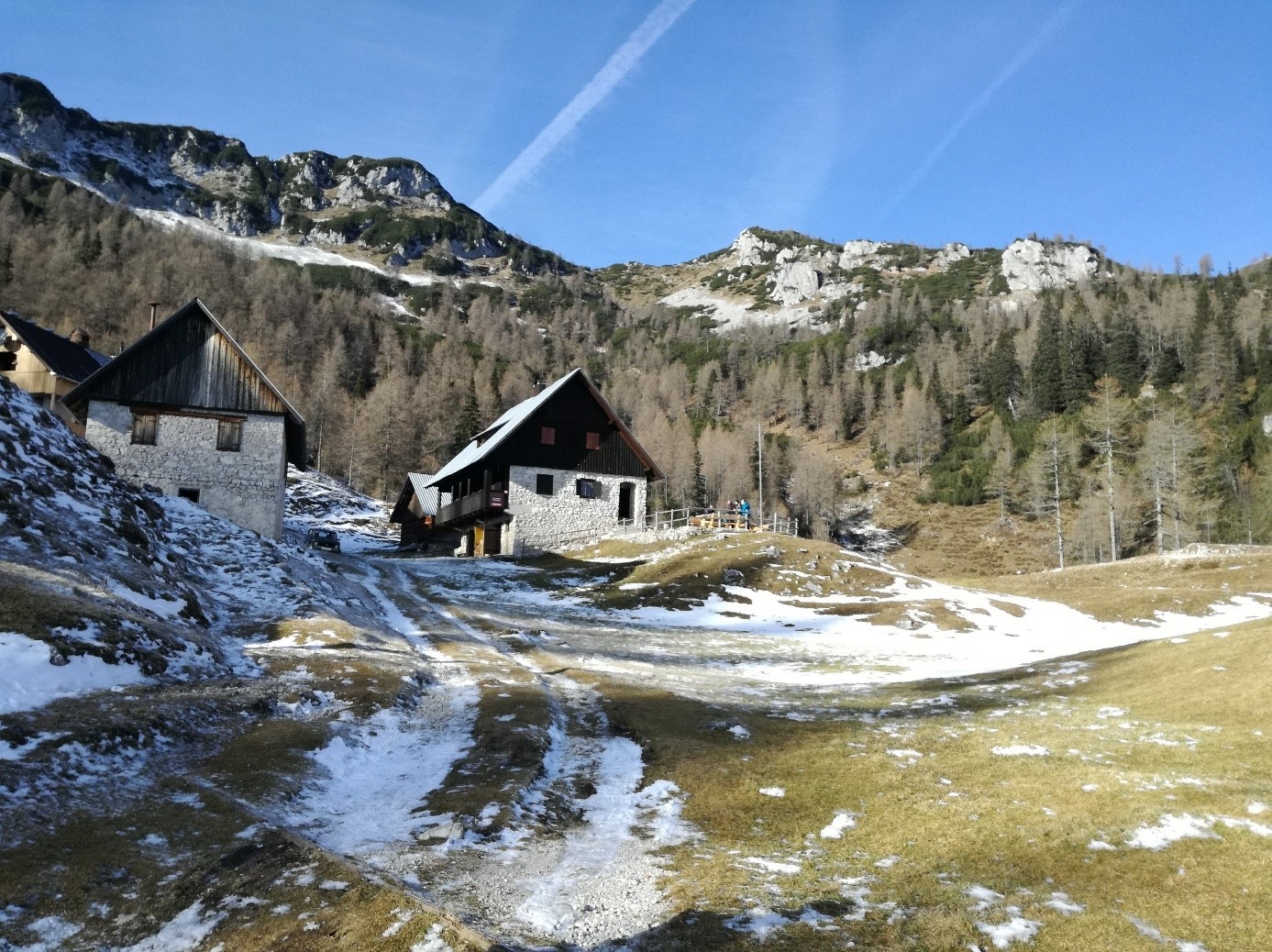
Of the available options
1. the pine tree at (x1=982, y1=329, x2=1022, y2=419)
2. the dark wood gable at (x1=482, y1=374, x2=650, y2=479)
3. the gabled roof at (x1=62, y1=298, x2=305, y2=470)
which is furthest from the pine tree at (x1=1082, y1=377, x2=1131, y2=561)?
the gabled roof at (x1=62, y1=298, x2=305, y2=470)

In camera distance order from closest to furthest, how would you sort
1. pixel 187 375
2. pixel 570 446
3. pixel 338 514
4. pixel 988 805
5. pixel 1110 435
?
pixel 988 805, pixel 187 375, pixel 570 446, pixel 1110 435, pixel 338 514

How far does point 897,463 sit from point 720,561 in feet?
311

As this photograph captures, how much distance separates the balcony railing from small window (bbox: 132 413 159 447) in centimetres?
2197

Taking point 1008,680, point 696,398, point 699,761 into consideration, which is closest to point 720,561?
point 1008,680

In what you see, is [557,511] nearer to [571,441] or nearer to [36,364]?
[571,441]

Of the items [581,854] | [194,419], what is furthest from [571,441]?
[581,854]

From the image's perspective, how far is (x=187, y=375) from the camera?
44.4m

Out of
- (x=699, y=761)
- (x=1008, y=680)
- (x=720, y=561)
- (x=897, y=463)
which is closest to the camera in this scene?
(x=699, y=761)

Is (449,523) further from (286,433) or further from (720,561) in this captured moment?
(720,561)

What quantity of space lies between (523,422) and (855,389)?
122312 millimetres

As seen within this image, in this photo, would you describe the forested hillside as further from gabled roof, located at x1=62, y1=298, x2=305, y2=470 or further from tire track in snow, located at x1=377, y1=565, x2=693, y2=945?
tire track in snow, located at x1=377, y1=565, x2=693, y2=945

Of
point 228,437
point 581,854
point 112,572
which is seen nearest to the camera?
point 581,854

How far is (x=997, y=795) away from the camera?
12445 mm

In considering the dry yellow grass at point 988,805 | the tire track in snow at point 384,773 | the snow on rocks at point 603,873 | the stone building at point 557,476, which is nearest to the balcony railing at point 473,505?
the stone building at point 557,476
